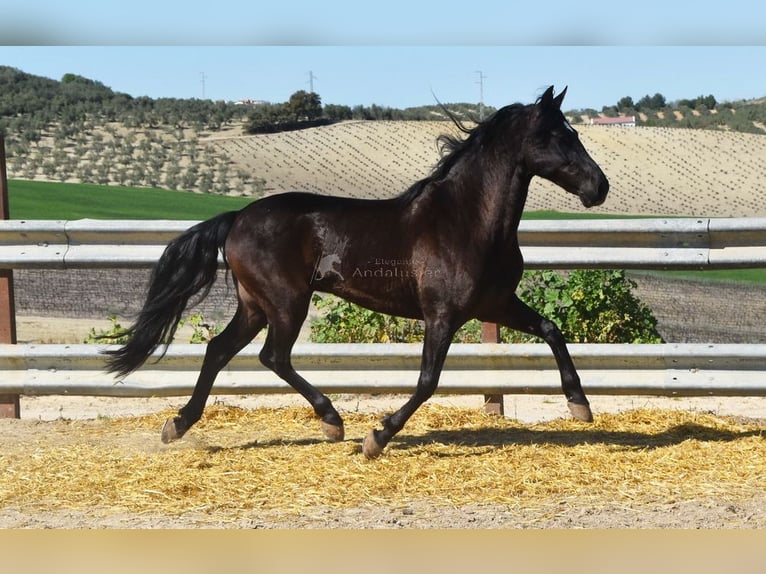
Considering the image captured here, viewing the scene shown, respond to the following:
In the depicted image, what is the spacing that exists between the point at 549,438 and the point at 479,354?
75cm

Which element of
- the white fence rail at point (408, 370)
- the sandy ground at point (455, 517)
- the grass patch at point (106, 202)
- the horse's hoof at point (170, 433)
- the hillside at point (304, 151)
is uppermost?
the hillside at point (304, 151)

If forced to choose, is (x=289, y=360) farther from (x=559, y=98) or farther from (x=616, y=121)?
(x=616, y=121)

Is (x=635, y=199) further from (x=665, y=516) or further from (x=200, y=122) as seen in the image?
(x=665, y=516)

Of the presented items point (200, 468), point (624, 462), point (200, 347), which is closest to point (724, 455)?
point (624, 462)

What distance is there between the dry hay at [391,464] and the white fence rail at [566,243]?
1.12 metres

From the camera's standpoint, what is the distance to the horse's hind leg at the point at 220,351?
6031 millimetres

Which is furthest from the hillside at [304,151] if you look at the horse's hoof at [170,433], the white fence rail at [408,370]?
the horse's hoof at [170,433]

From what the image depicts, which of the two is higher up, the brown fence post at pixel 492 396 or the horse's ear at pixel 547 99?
the horse's ear at pixel 547 99

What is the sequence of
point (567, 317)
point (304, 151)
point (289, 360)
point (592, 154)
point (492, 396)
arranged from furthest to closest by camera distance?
point (592, 154), point (304, 151), point (567, 317), point (492, 396), point (289, 360)

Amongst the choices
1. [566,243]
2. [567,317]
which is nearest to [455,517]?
[566,243]

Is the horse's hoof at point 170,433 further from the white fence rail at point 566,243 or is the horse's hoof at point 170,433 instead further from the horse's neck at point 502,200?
the horse's neck at point 502,200

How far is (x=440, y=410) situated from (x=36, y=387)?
289 centimetres

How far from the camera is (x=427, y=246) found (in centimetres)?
573

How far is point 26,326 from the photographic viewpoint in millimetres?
12281
